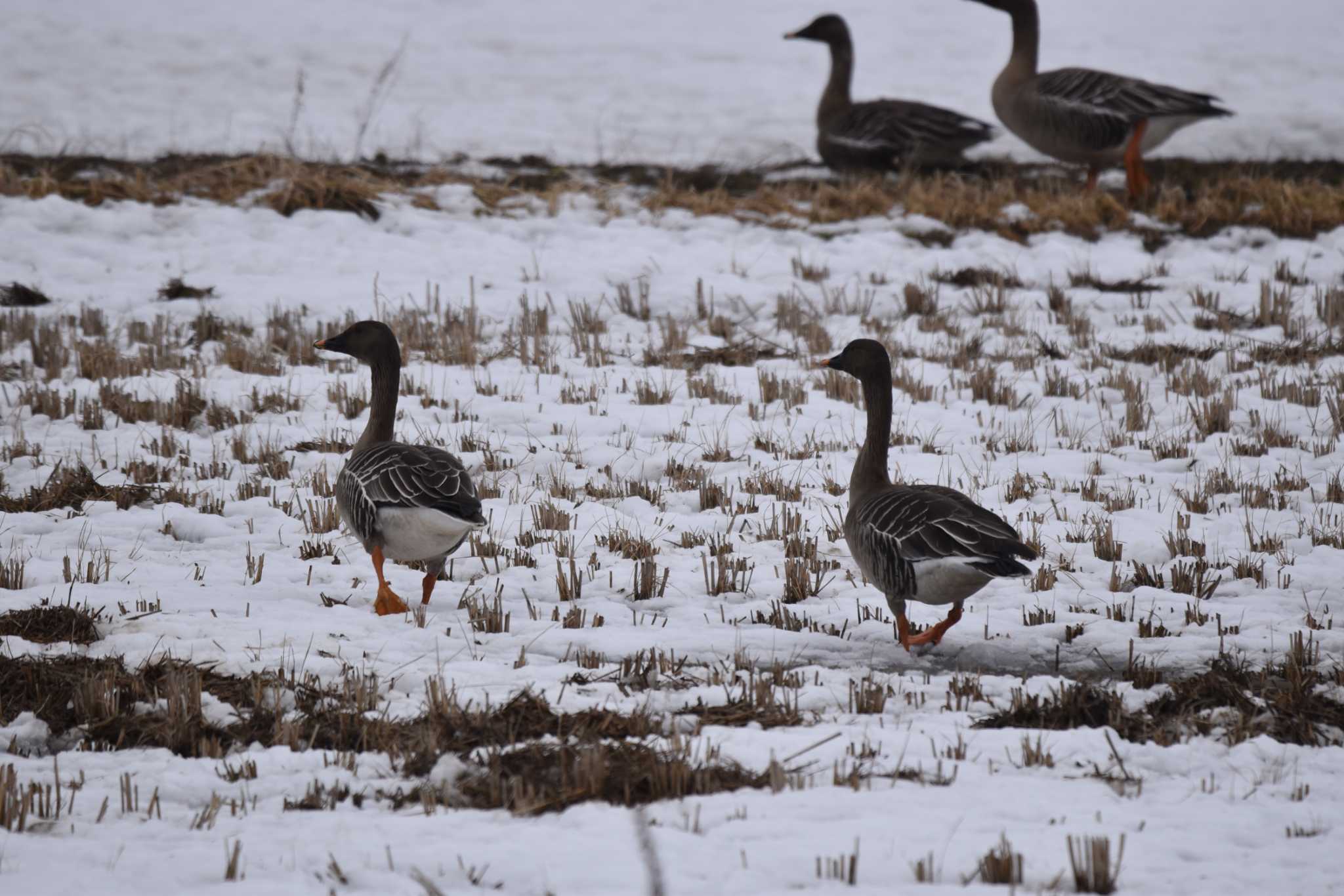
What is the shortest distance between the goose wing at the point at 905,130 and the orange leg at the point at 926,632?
1245 cm

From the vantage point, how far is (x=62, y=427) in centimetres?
777

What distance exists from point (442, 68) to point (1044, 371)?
60.2ft

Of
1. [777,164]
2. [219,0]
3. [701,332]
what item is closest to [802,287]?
[701,332]

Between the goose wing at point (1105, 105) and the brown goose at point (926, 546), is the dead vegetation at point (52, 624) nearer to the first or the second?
the brown goose at point (926, 546)

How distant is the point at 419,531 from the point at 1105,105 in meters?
11.6

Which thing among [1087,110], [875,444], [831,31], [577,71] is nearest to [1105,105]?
[1087,110]

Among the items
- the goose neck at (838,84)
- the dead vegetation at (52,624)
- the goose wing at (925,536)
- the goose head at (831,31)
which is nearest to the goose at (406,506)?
the dead vegetation at (52,624)

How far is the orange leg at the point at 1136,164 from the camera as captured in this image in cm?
1366

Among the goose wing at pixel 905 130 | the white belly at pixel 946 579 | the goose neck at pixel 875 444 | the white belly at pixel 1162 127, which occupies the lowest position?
the white belly at pixel 946 579

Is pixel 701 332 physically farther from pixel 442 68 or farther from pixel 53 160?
pixel 442 68

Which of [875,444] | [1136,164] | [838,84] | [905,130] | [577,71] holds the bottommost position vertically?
[875,444]

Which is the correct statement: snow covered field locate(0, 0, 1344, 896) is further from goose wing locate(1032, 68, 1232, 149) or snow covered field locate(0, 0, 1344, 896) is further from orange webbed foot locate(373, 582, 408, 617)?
goose wing locate(1032, 68, 1232, 149)

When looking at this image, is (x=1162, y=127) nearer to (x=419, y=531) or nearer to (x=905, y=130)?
(x=905, y=130)

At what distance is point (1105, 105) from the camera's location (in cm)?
1353
